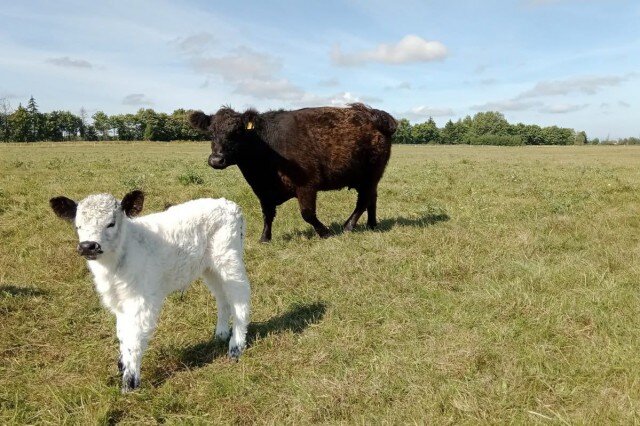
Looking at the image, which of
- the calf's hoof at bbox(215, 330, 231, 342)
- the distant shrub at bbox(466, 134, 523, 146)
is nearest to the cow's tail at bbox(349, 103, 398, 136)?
the calf's hoof at bbox(215, 330, 231, 342)

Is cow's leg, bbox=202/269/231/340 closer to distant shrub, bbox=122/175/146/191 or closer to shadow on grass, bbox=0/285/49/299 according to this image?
shadow on grass, bbox=0/285/49/299

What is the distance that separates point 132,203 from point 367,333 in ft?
8.17

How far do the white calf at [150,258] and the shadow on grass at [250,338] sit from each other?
0.19 meters

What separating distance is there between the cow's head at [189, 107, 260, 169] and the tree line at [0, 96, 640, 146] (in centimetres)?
6135

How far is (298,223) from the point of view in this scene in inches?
384

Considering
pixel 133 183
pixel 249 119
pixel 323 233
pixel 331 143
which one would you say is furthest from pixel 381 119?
pixel 133 183

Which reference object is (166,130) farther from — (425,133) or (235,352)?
(235,352)

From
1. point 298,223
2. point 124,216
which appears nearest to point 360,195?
point 298,223

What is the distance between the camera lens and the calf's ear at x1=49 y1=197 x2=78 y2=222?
3.68m

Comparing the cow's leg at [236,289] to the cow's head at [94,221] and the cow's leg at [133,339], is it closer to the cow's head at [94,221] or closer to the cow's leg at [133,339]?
the cow's leg at [133,339]

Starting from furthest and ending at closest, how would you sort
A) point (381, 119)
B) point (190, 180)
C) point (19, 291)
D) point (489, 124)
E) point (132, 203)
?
point (489, 124) → point (190, 180) → point (381, 119) → point (19, 291) → point (132, 203)

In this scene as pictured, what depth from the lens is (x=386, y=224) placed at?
389 inches

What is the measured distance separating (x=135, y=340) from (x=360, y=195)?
627cm

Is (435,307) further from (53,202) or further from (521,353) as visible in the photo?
(53,202)
